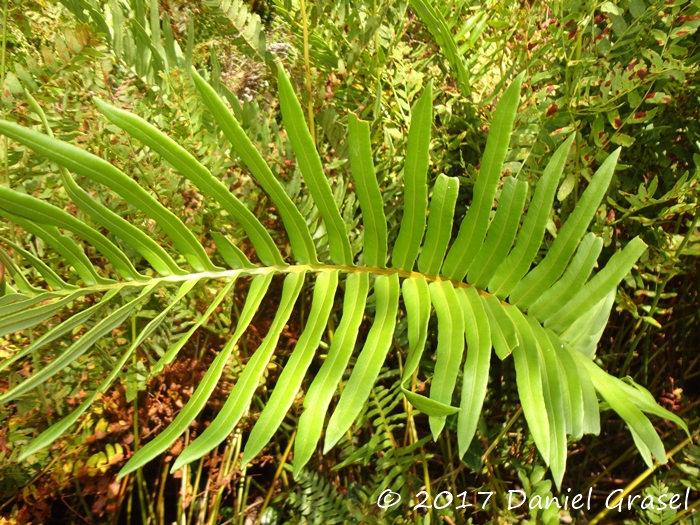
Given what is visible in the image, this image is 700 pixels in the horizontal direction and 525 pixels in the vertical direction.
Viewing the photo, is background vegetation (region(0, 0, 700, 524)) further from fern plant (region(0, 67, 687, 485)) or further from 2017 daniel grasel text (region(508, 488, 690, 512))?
fern plant (region(0, 67, 687, 485))

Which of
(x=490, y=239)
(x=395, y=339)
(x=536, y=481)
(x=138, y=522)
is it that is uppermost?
(x=490, y=239)

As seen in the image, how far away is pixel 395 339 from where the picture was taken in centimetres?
101

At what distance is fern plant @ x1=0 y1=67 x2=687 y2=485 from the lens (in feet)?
1.96

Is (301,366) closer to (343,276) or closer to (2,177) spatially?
(343,276)

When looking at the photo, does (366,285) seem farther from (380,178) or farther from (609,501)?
(609,501)

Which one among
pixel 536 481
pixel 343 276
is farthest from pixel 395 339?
pixel 536 481

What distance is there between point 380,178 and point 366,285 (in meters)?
0.36

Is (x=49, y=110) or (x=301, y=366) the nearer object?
(x=301, y=366)

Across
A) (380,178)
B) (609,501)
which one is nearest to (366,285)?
(380,178)

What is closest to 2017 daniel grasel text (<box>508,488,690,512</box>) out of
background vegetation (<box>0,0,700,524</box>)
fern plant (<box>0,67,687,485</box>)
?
background vegetation (<box>0,0,700,524</box>)

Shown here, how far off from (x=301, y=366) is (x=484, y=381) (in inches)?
9.5

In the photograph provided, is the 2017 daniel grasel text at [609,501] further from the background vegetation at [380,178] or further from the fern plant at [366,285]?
the fern plant at [366,285]

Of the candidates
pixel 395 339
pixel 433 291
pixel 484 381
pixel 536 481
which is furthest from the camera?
pixel 395 339

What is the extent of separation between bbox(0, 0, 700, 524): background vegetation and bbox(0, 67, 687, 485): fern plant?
A: 0.63 ft
